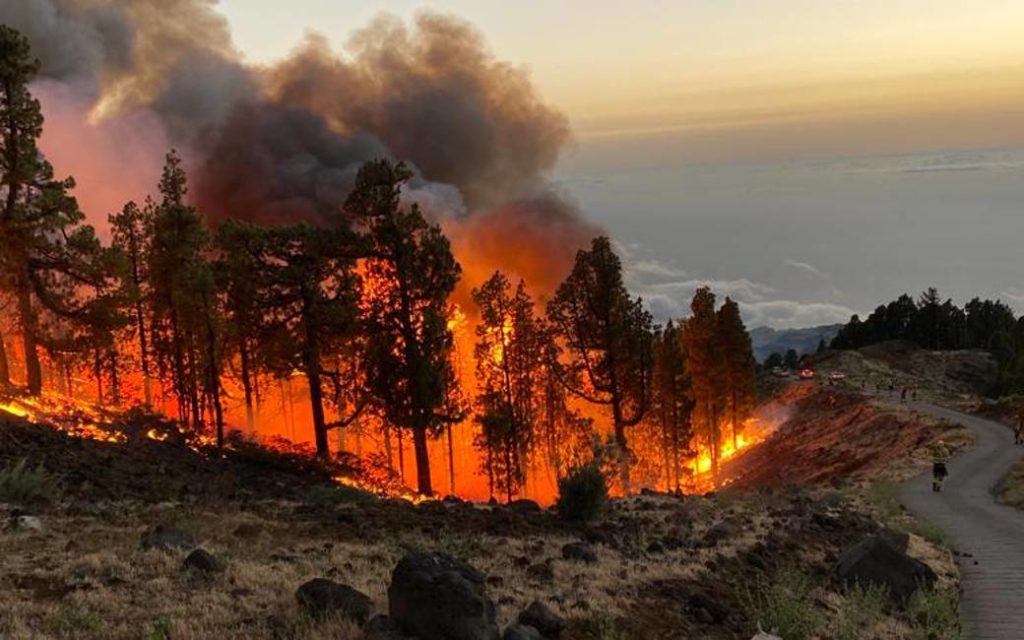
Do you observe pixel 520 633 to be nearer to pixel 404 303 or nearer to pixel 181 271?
pixel 404 303

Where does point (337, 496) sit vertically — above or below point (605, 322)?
below

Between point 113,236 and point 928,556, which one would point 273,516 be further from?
point 113,236

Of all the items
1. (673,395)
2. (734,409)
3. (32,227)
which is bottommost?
(734,409)

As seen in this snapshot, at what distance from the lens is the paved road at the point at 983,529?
40.2ft

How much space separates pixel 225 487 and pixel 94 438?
20.1 ft

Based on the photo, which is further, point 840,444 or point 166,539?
point 840,444

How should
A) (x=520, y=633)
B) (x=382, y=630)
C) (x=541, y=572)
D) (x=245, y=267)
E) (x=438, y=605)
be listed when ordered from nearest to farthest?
(x=382, y=630) < (x=438, y=605) < (x=520, y=633) < (x=541, y=572) < (x=245, y=267)

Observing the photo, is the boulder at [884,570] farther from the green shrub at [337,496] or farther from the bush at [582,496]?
the green shrub at [337,496]

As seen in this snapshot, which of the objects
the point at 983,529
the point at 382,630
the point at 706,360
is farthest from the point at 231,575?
the point at 706,360

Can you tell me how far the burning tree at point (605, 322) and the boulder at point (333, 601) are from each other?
26.2 metres

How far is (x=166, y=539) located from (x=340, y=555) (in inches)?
106

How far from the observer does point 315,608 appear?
8.06 meters

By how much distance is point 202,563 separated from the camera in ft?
32.1

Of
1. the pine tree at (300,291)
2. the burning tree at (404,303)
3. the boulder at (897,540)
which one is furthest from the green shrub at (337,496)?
the boulder at (897,540)
